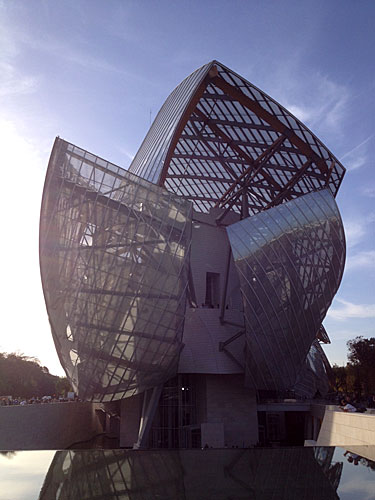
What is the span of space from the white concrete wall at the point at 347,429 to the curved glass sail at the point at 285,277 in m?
8.21

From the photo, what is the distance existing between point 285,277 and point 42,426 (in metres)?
20.1

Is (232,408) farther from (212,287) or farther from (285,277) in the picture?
(285,277)

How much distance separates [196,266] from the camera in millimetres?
38406

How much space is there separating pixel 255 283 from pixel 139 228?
9.04 m

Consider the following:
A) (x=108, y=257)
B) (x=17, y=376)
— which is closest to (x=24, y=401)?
(x=108, y=257)

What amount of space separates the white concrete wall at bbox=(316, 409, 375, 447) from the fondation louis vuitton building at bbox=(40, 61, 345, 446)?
28.2ft

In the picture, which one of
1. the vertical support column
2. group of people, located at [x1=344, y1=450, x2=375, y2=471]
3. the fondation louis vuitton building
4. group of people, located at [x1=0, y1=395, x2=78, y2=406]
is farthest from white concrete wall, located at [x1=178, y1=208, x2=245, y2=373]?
group of people, located at [x1=344, y1=450, x2=375, y2=471]

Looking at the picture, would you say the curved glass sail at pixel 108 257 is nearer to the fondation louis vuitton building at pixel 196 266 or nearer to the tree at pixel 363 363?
the fondation louis vuitton building at pixel 196 266

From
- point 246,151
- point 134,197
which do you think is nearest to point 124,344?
point 134,197

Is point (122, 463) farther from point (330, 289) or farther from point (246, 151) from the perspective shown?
point (246, 151)

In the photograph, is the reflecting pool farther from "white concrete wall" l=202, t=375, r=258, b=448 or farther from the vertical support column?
"white concrete wall" l=202, t=375, r=258, b=448

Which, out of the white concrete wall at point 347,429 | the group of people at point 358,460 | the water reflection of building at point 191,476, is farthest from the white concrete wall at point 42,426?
the group of people at point 358,460

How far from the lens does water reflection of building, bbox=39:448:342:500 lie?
6.55 metres

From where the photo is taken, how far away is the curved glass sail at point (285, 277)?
2819 cm
